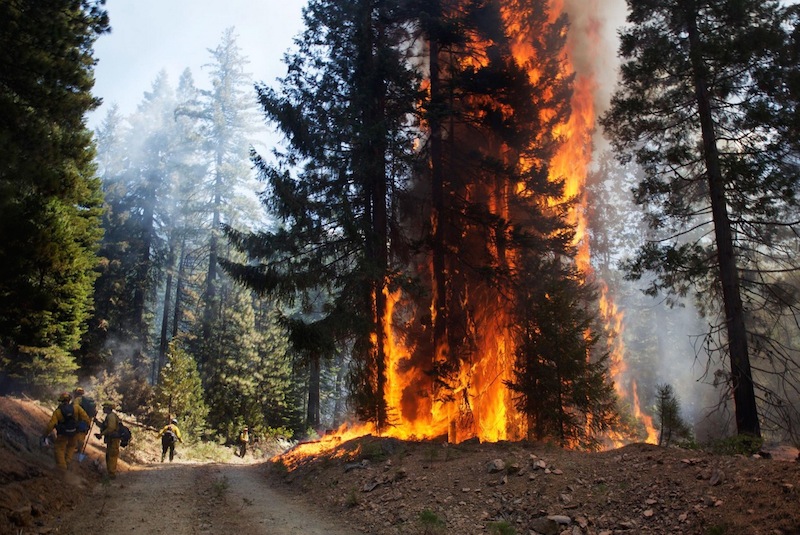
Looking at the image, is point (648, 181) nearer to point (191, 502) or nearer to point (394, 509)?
point (394, 509)

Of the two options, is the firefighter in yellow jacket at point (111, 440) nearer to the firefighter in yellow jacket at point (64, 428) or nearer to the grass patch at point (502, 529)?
the firefighter in yellow jacket at point (64, 428)

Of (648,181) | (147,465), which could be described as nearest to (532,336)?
(648,181)

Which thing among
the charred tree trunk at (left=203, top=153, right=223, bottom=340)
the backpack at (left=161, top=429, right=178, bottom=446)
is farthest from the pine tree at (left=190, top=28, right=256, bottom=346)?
the backpack at (left=161, top=429, right=178, bottom=446)

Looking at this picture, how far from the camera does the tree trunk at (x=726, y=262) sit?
37.7ft

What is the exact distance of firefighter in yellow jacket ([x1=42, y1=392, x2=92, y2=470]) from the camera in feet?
41.5

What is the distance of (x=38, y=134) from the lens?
Answer: 10477 millimetres

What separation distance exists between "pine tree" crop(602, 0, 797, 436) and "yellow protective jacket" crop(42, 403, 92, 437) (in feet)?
50.2

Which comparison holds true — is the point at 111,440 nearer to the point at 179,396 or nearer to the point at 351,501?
the point at 351,501

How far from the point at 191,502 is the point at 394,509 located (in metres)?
4.75

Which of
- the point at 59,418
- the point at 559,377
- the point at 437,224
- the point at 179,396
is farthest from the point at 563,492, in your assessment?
the point at 179,396

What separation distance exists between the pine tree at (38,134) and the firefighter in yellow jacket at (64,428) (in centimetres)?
258

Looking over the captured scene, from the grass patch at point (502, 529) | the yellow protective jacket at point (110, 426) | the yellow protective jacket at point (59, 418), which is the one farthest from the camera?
Answer: the yellow protective jacket at point (110, 426)

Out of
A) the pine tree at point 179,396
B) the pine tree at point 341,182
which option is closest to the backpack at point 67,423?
the pine tree at point 341,182

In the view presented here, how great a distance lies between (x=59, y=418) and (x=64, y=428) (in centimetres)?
29
